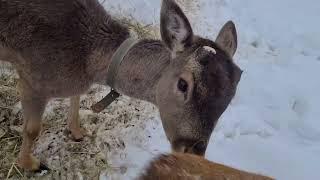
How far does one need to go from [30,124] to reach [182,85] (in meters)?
1.46

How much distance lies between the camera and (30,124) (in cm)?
470

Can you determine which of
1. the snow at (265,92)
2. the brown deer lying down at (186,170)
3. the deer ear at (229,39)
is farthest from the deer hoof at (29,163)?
the brown deer lying down at (186,170)

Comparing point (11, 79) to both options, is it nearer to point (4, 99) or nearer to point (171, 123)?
point (4, 99)

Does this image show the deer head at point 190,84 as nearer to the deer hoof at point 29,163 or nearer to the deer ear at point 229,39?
the deer ear at point 229,39

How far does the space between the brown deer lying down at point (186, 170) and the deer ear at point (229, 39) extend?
158 cm

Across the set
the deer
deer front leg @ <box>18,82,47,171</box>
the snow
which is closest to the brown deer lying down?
the deer

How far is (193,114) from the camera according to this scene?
12.8 feet

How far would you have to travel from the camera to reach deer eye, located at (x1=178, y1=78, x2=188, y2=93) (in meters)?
3.97

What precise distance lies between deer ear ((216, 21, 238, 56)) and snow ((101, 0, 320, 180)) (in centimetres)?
100

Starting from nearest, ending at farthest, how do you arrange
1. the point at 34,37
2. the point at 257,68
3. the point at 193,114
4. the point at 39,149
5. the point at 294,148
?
1. the point at 193,114
2. the point at 34,37
3. the point at 39,149
4. the point at 294,148
5. the point at 257,68

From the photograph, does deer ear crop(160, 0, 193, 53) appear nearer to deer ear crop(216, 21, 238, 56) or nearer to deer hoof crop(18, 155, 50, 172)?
deer ear crop(216, 21, 238, 56)

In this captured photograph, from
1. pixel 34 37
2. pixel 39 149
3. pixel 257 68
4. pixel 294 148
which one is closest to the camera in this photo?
pixel 34 37

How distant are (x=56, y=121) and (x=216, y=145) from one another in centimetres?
154

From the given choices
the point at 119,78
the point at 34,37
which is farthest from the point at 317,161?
the point at 34,37
